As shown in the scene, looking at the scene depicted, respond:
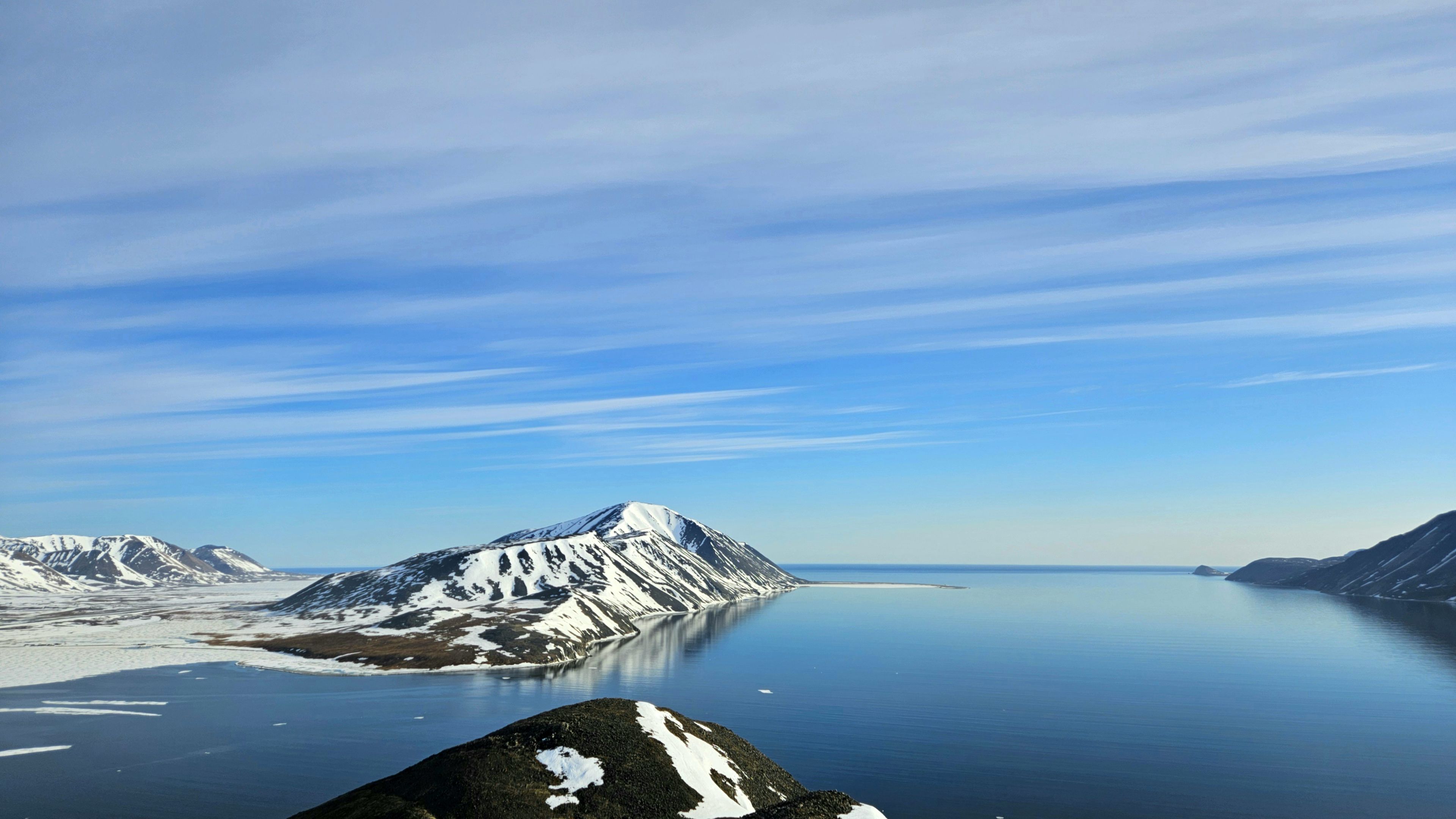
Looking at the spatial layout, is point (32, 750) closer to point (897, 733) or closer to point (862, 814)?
point (862, 814)

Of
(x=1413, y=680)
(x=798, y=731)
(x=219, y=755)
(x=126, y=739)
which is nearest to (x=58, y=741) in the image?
(x=126, y=739)

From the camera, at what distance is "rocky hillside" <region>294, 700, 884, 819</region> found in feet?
240

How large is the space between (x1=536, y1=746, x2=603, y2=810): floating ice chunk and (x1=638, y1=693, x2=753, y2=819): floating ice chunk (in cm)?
834

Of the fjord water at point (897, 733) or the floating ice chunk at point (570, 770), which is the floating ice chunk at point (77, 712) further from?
the floating ice chunk at point (570, 770)

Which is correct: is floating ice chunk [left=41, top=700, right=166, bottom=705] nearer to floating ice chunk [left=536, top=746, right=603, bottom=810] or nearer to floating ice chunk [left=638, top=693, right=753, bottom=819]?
floating ice chunk [left=536, top=746, right=603, bottom=810]

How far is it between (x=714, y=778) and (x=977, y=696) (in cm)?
8338

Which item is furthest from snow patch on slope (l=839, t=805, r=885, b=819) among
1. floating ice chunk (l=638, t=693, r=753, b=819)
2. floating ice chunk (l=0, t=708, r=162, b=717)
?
floating ice chunk (l=0, t=708, r=162, b=717)

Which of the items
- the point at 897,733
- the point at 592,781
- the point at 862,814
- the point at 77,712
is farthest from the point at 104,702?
the point at 862,814

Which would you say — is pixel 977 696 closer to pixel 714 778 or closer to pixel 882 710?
pixel 882 710

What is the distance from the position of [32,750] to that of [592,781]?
86834mm

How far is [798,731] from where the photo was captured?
12538 centimetres

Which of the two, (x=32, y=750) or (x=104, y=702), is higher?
(x=104, y=702)

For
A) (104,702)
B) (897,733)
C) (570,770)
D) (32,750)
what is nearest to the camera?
(570,770)

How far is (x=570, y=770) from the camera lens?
81312mm
